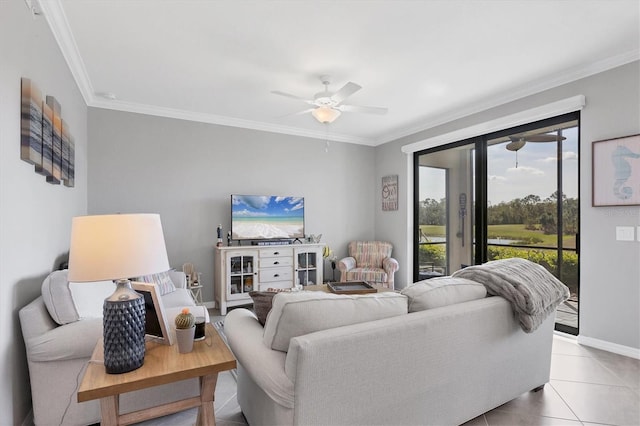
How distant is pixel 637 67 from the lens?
2.67m

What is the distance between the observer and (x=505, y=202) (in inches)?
149

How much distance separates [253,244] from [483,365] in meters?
3.30

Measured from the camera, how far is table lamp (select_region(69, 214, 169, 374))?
1241 millimetres

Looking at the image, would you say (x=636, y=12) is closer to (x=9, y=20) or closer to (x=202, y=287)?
(x=9, y=20)

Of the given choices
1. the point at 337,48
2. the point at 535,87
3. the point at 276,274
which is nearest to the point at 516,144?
the point at 535,87

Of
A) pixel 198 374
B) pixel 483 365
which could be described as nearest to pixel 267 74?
pixel 198 374

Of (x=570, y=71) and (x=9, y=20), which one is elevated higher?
(x=570, y=71)

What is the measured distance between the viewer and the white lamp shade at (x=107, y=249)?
124 cm

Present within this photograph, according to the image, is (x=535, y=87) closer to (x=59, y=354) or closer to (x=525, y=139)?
(x=525, y=139)

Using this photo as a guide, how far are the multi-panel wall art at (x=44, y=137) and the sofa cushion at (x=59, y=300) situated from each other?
26.2 inches

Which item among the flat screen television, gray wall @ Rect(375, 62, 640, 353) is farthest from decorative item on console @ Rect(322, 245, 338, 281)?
gray wall @ Rect(375, 62, 640, 353)

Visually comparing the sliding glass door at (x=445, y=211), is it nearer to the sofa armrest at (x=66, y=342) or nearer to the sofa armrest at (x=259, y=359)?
the sofa armrest at (x=259, y=359)

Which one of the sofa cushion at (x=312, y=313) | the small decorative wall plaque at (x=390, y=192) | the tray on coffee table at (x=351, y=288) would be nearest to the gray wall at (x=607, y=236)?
the tray on coffee table at (x=351, y=288)

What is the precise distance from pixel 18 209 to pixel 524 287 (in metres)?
2.71
